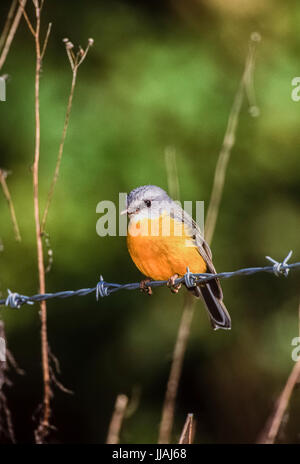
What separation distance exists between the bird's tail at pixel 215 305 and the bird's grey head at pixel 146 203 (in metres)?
0.77

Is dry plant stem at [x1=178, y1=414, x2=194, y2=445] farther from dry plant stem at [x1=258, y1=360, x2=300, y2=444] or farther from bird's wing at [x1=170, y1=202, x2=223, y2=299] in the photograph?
bird's wing at [x1=170, y1=202, x2=223, y2=299]

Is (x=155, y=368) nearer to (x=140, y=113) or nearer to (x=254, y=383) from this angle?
(x=254, y=383)

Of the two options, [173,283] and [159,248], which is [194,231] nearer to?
[159,248]

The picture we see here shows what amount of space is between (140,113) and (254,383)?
320 centimetres

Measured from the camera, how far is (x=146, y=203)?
4391 millimetres

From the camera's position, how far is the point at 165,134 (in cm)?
701

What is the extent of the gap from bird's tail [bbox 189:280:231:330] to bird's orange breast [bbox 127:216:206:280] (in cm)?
55

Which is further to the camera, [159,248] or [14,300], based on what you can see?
[159,248]

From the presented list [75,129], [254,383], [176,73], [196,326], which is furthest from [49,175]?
[254,383]

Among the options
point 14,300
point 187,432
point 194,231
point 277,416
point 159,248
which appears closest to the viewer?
point 187,432

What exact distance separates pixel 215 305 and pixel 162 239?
945 mm

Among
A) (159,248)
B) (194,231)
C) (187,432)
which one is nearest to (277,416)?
(187,432)

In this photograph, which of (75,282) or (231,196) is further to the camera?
(231,196)

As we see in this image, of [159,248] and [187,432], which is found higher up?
[159,248]
